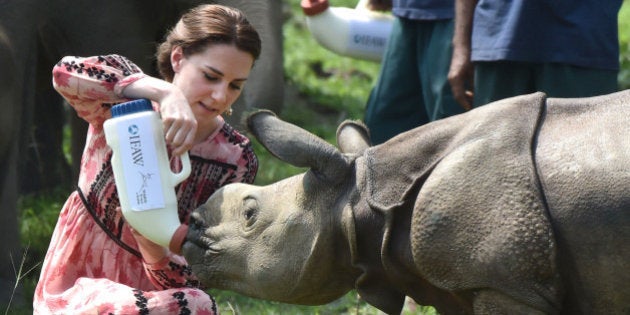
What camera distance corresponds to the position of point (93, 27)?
22.1 ft

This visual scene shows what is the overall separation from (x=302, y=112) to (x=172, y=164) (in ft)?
18.4

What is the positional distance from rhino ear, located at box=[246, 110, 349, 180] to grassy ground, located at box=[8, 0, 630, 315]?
1455 mm

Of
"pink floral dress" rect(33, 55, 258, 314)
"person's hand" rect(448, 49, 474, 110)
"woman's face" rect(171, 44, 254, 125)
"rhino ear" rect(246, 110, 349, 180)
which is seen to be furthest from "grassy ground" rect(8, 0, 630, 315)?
"rhino ear" rect(246, 110, 349, 180)

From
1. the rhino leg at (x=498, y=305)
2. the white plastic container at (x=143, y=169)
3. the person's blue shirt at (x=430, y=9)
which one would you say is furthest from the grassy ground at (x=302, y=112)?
the rhino leg at (x=498, y=305)

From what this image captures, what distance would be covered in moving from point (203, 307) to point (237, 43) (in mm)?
836

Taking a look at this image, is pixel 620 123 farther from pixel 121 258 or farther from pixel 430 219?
pixel 121 258

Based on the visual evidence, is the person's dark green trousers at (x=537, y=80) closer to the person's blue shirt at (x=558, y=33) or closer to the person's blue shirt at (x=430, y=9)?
the person's blue shirt at (x=558, y=33)

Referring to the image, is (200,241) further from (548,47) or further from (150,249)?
(548,47)

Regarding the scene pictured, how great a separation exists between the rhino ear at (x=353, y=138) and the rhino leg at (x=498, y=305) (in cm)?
63

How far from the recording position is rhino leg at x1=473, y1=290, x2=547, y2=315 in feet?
11.6

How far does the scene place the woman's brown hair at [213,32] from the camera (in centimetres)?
442

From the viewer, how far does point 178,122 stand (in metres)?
4.05

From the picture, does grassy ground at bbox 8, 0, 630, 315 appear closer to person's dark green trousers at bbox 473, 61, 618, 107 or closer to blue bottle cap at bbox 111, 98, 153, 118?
person's dark green trousers at bbox 473, 61, 618, 107

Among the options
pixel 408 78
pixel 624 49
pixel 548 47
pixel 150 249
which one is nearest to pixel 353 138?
pixel 150 249
